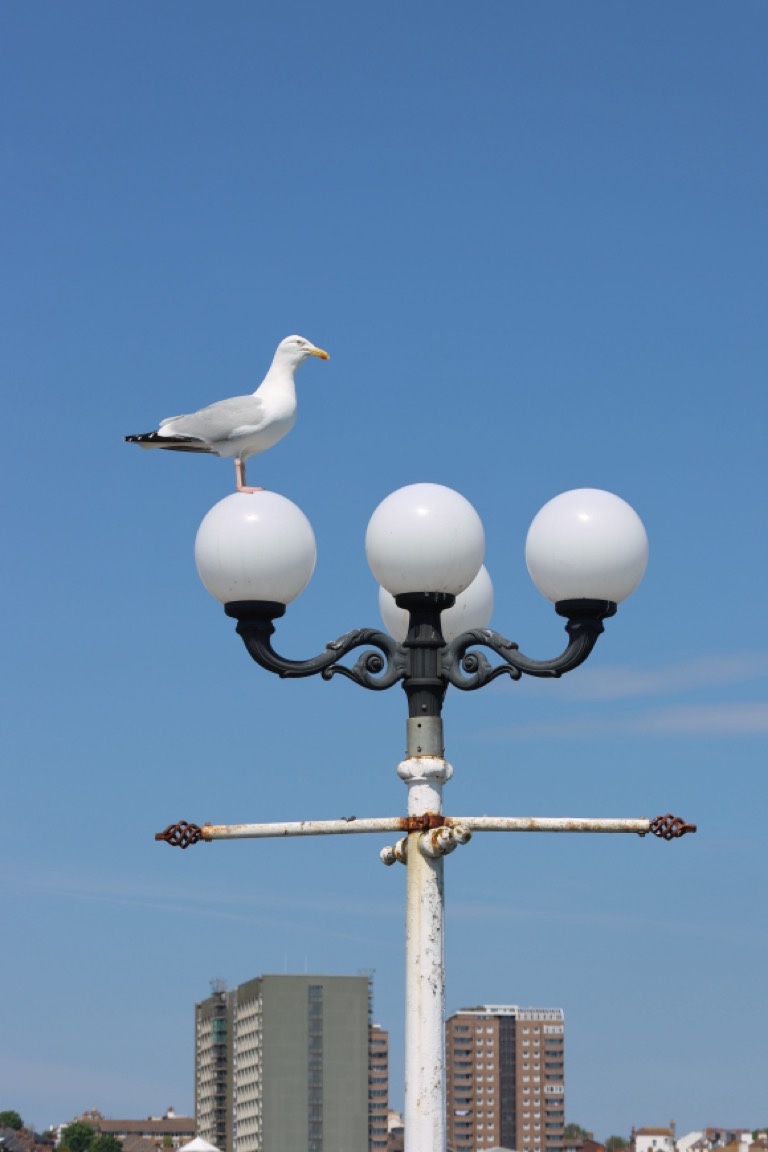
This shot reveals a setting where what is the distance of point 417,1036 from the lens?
29.8 feet

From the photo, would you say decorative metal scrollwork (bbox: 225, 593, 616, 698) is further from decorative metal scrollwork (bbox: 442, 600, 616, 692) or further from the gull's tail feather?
the gull's tail feather

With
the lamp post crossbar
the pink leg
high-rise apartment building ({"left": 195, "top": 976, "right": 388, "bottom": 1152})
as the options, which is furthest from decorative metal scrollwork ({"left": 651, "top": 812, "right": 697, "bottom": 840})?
high-rise apartment building ({"left": 195, "top": 976, "right": 388, "bottom": 1152})

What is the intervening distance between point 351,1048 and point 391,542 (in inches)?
6950

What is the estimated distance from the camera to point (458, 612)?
10.8m

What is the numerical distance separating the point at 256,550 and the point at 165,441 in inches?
50.1

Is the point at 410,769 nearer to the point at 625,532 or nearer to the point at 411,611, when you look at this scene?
the point at 411,611

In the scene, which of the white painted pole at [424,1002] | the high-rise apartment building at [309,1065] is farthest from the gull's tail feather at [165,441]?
the high-rise apartment building at [309,1065]

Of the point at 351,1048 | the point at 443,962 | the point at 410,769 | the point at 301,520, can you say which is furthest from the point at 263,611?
the point at 351,1048

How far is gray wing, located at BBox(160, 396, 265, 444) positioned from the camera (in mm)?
10617

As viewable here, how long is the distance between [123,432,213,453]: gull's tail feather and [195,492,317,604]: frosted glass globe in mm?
873

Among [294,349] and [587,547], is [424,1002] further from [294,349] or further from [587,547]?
[294,349]

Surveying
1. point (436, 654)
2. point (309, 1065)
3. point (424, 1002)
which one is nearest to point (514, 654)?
point (436, 654)

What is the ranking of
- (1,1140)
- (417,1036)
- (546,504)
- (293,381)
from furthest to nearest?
1. (1,1140)
2. (293,381)
3. (546,504)
4. (417,1036)

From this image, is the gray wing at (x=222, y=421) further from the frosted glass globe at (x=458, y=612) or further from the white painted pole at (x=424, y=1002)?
the white painted pole at (x=424, y=1002)
